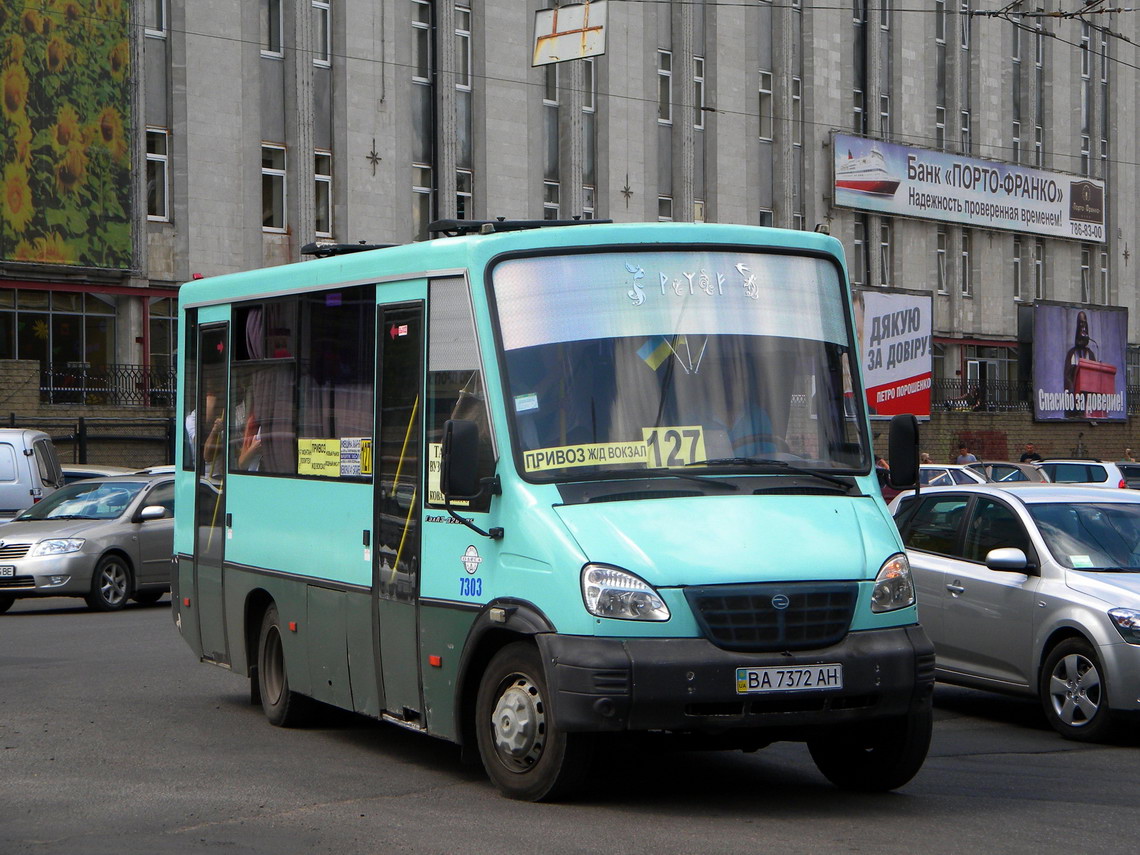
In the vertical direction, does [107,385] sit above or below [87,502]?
above

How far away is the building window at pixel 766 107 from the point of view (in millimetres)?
48562

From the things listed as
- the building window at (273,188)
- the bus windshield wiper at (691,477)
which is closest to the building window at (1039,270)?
the building window at (273,188)

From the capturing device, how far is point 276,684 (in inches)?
405

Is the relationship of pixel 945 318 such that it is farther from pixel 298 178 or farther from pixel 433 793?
pixel 433 793

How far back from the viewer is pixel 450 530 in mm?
8078

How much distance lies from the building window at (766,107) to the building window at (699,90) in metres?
2.76

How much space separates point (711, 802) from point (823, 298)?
8.01 ft

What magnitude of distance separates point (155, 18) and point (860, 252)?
23894 millimetres

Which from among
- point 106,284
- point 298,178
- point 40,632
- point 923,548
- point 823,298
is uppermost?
point 298,178

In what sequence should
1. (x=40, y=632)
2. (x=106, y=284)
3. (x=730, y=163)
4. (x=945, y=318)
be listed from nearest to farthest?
(x=40, y=632)
(x=106, y=284)
(x=730, y=163)
(x=945, y=318)

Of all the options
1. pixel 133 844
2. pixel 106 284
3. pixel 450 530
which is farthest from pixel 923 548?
pixel 106 284

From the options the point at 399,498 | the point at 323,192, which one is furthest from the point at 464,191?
the point at 399,498

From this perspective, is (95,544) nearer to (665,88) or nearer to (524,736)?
(524,736)

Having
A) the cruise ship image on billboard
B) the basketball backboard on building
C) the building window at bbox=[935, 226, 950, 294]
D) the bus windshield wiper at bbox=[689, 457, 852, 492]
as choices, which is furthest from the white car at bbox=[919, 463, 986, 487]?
the building window at bbox=[935, 226, 950, 294]
